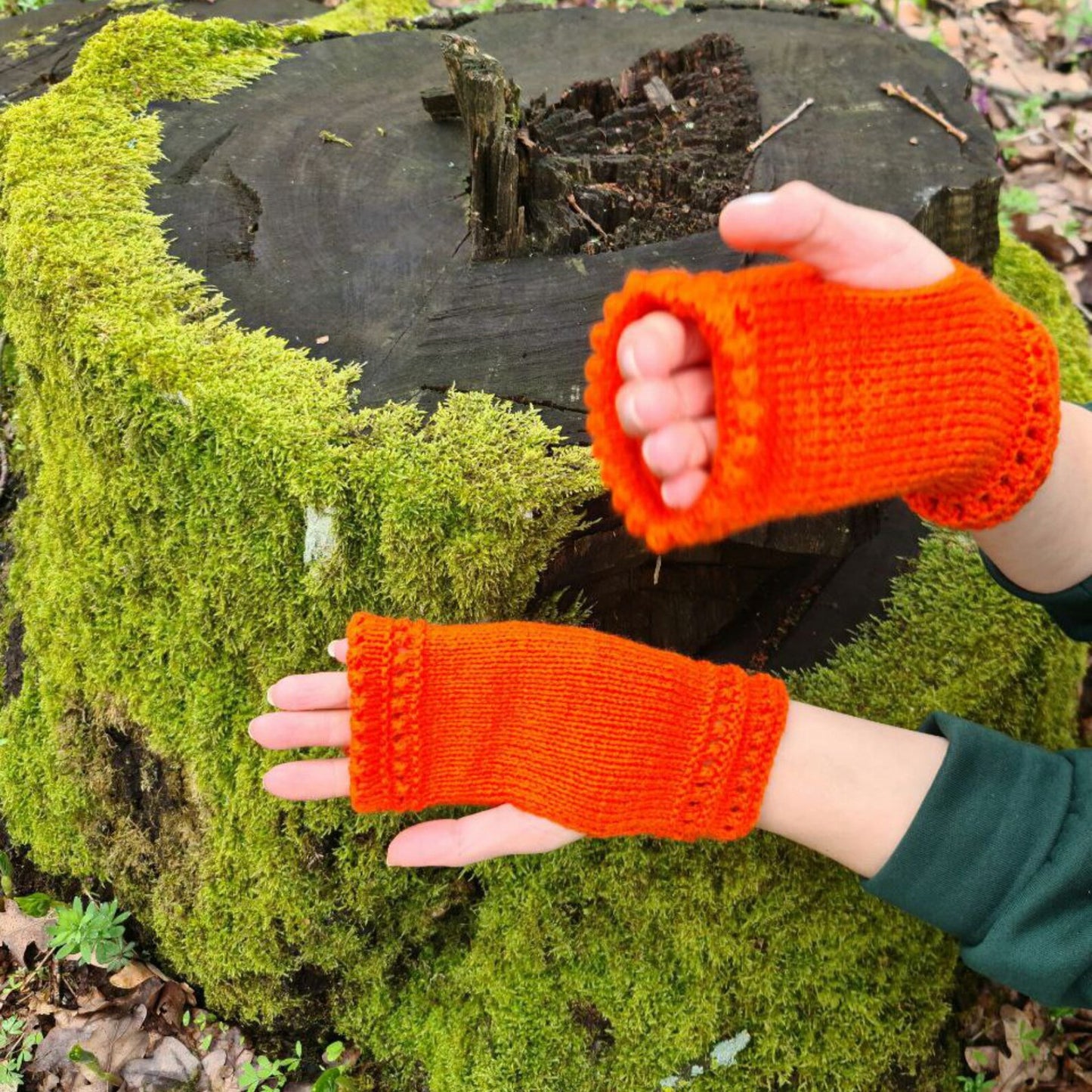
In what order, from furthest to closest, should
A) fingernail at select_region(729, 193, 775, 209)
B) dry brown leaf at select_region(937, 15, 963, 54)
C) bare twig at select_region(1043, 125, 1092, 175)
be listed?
dry brown leaf at select_region(937, 15, 963, 54), bare twig at select_region(1043, 125, 1092, 175), fingernail at select_region(729, 193, 775, 209)

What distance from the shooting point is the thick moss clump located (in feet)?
4.29

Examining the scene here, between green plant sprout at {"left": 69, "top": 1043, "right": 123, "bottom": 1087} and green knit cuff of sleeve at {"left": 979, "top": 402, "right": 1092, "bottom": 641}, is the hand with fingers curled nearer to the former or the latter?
green knit cuff of sleeve at {"left": 979, "top": 402, "right": 1092, "bottom": 641}

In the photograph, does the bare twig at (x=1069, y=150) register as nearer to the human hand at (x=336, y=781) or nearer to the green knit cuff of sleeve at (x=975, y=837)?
the green knit cuff of sleeve at (x=975, y=837)

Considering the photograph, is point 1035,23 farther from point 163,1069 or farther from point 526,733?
point 163,1069

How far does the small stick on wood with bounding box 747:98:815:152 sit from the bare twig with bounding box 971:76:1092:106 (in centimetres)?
189

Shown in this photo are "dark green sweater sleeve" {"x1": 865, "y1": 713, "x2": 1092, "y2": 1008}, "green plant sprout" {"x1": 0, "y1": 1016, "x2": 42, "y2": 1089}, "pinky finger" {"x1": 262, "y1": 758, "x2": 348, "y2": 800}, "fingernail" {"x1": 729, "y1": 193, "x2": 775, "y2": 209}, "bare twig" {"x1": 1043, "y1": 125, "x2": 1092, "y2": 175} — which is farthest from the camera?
"bare twig" {"x1": 1043, "y1": 125, "x2": 1092, "y2": 175}

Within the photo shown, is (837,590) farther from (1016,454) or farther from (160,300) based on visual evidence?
(160,300)

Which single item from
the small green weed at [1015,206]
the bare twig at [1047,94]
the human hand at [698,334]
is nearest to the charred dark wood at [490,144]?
the human hand at [698,334]

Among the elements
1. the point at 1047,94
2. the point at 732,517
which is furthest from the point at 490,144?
the point at 1047,94

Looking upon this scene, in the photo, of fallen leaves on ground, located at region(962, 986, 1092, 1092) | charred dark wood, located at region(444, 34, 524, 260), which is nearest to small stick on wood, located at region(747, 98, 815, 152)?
charred dark wood, located at region(444, 34, 524, 260)

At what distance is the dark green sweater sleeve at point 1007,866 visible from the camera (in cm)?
121

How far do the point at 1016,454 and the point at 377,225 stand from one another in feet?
3.47

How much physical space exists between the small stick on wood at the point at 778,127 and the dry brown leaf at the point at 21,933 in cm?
199

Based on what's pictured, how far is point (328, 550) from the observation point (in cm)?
135
